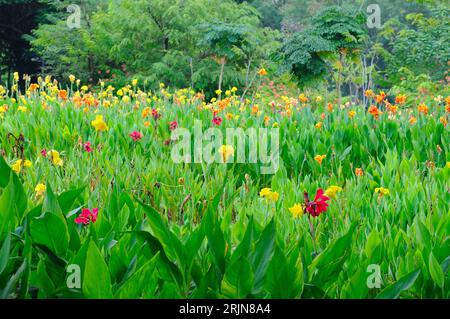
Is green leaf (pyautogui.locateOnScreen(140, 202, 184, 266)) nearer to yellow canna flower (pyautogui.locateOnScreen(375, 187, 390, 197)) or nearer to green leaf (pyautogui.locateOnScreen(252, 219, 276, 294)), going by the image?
green leaf (pyautogui.locateOnScreen(252, 219, 276, 294))

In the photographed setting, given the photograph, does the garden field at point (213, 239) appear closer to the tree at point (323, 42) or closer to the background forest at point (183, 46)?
the tree at point (323, 42)

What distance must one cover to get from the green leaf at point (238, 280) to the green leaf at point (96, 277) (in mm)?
271

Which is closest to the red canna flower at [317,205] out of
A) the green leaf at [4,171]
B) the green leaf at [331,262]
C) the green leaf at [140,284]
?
the green leaf at [331,262]

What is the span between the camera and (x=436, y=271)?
1.41 meters

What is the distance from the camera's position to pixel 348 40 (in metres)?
8.06

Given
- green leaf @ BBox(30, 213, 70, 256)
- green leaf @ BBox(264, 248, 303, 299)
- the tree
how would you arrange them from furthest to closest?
1. the tree
2. green leaf @ BBox(30, 213, 70, 256)
3. green leaf @ BBox(264, 248, 303, 299)

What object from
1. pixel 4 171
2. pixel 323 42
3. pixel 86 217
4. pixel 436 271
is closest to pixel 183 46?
pixel 323 42

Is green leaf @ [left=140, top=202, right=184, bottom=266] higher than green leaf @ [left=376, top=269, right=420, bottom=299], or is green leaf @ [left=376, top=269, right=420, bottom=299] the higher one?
green leaf @ [left=140, top=202, right=184, bottom=266]

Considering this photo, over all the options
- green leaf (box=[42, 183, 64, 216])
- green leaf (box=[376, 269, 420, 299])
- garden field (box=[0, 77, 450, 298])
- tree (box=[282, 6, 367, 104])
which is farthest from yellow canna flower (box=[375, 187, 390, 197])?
tree (box=[282, 6, 367, 104])

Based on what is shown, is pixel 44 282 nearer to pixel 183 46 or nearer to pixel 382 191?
pixel 382 191

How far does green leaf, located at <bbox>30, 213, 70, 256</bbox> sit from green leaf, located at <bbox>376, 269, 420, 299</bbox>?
808mm

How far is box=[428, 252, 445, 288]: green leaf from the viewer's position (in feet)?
4.58

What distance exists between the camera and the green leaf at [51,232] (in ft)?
4.62

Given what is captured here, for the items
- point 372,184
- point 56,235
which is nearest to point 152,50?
point 372,184
